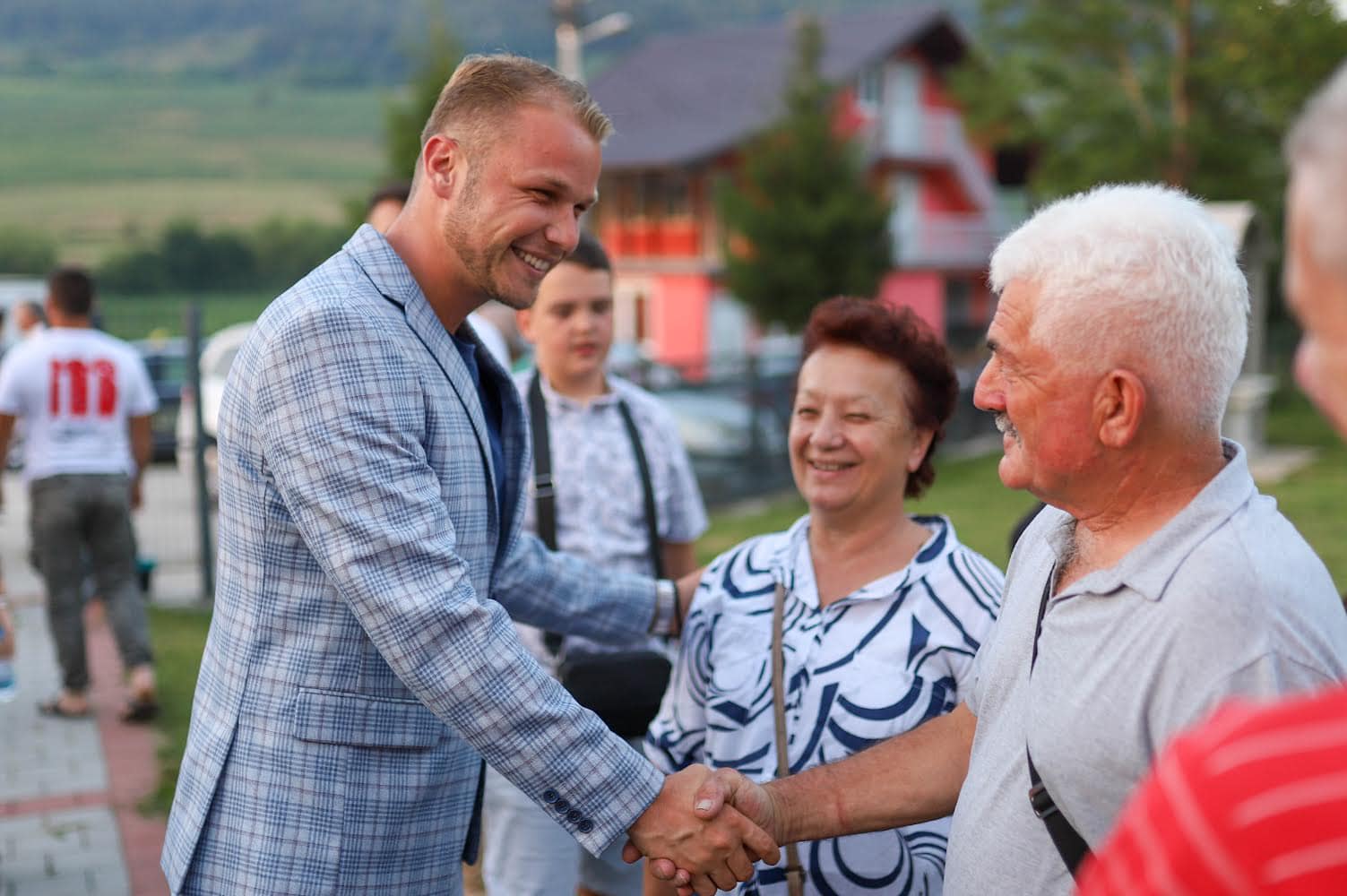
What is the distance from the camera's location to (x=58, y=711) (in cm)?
709

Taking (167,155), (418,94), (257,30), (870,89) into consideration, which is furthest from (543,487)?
(257,30)

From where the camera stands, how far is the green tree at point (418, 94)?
2783 centimetres

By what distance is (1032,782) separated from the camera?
1.78m

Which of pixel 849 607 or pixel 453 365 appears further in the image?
pixel 849 607

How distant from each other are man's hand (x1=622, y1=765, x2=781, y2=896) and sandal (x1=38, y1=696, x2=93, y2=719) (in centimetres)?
565

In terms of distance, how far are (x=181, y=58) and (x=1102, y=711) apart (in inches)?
4390

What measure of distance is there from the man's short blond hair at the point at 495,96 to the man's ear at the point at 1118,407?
A: 3.84 feet

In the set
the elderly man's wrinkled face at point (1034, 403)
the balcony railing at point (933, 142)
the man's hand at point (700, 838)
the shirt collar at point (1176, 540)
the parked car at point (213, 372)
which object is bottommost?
the parked car at point (213, 372)

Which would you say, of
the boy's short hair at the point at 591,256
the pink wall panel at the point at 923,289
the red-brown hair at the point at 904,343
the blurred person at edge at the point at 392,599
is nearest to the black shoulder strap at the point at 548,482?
the boy's short hair at the point at 591,256

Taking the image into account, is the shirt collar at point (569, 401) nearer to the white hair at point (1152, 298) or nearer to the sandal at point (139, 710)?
the white hair at point (1152, 298)

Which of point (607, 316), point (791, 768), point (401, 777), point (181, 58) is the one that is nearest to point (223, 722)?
point (401, 777)

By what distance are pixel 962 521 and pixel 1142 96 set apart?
57.1ft

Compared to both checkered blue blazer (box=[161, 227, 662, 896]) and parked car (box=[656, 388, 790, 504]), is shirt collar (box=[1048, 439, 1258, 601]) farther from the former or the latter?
parked car (box=[656, 388, 790, 504])

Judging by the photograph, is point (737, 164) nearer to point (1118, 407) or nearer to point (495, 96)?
point (495, 96)
